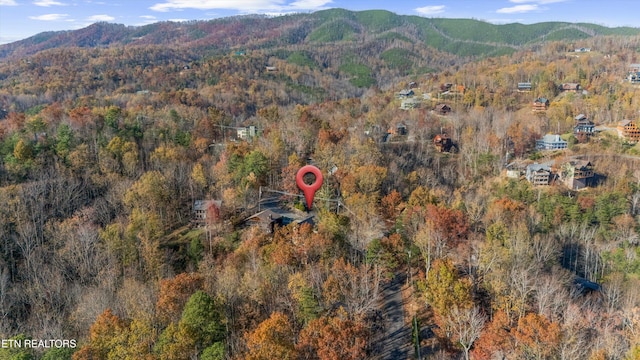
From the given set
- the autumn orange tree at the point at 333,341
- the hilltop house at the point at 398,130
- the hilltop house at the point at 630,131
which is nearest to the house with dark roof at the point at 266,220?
the autumn orange tree at the point at 333,341

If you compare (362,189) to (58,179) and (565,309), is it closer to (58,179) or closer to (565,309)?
(565,309)

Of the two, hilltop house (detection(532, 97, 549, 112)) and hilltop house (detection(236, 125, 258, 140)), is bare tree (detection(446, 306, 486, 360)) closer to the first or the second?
hilltop house (detection(236, 125, 258, 140))

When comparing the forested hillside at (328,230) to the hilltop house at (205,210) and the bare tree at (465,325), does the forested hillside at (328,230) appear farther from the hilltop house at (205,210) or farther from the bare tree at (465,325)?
the hilltop house at (205,210)

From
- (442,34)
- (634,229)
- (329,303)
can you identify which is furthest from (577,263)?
(442,34)

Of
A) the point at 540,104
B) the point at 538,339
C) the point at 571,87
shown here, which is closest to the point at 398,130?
the point at 540,104

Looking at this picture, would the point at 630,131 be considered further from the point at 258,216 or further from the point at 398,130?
the point at 258,216
